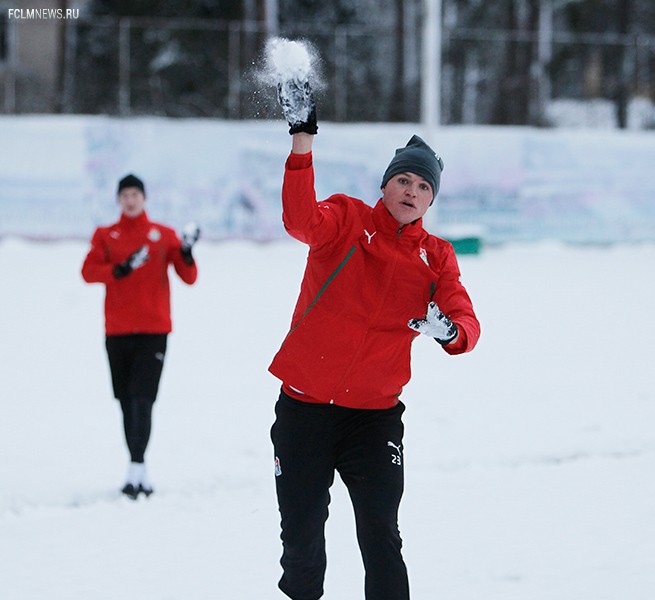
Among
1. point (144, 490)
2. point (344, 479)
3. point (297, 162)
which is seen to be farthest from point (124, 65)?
point (297, 162)

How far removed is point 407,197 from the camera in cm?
314

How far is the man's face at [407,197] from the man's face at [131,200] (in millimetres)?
2797

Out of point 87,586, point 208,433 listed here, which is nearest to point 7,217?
point 208,433

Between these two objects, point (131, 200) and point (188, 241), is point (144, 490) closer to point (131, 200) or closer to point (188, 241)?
point (188, 241)

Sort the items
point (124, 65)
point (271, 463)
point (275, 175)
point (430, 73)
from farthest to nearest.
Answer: point (124, 65) → point (430, 73) → point (275, 175) → point (271, 463)

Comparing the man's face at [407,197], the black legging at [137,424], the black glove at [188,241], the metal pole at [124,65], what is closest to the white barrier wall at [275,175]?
the metal pole at [124,65]

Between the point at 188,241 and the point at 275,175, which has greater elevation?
the point at 275,175

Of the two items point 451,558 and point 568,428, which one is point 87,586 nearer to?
point 451,558

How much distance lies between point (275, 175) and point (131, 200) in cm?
1039

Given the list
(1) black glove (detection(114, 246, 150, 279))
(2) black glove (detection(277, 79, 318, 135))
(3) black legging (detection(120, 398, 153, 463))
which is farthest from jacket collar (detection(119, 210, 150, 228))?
(2) black glove (detection(277, 79, 318, 135))

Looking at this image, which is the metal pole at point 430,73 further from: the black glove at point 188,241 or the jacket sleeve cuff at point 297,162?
the jacket sleeve cuff at point 297,162

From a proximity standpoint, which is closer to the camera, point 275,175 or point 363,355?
point 363,355

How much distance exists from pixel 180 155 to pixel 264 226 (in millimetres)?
1755

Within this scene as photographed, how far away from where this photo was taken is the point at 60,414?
7.14 metres
